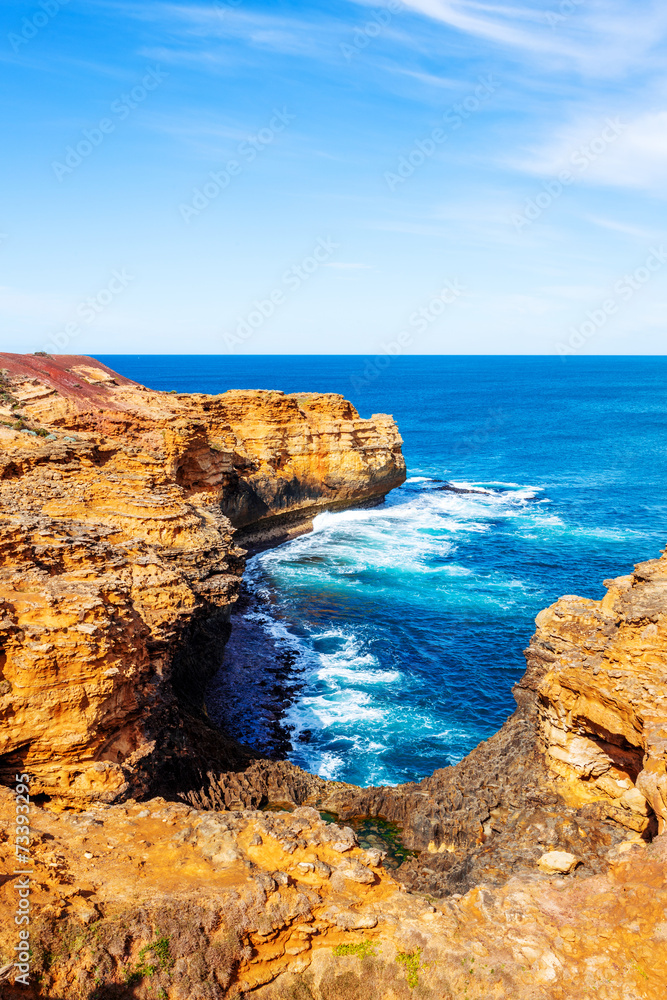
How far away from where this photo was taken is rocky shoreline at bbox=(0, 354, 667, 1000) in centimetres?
1138

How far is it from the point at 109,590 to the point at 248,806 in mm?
8903

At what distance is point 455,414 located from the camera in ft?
450

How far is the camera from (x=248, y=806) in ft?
70.1

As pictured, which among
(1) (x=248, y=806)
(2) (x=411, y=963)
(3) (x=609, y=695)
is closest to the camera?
(2) (x=411, y=963)

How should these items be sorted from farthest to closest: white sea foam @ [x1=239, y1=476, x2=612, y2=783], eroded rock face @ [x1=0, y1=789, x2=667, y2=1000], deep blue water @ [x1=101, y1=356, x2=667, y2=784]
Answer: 1. deep blue water @ [x1=101, y1=356, x2=667, y2=784]
2. white sea foam @ [x1=239, y1=476, x2=612, y2=783]
3. eroded rock face @ [x1=0, y1=789, x2=667, y2=1000]

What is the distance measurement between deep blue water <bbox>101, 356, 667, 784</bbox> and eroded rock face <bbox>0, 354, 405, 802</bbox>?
6.07m

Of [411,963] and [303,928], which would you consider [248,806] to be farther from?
[411,963]

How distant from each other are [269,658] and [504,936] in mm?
24455

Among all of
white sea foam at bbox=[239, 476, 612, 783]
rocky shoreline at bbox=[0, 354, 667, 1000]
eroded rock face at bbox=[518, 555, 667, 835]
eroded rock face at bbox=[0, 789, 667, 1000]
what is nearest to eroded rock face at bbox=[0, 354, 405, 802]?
rocky shoreline at bbox=[0, 354, 667, 1000]

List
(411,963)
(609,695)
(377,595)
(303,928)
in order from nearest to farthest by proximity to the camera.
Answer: (411,963)
(303,928)
(609,695)
(377,595)

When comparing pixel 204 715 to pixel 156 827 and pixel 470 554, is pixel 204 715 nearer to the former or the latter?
pixel 156 827

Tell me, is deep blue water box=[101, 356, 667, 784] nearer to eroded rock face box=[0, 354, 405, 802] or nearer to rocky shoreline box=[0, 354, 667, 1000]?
rocky shoreline box=[0, 354, 667, 1000]

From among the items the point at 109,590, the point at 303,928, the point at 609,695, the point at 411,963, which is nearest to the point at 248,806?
the point at 109,590

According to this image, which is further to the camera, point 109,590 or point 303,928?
point 109,590
